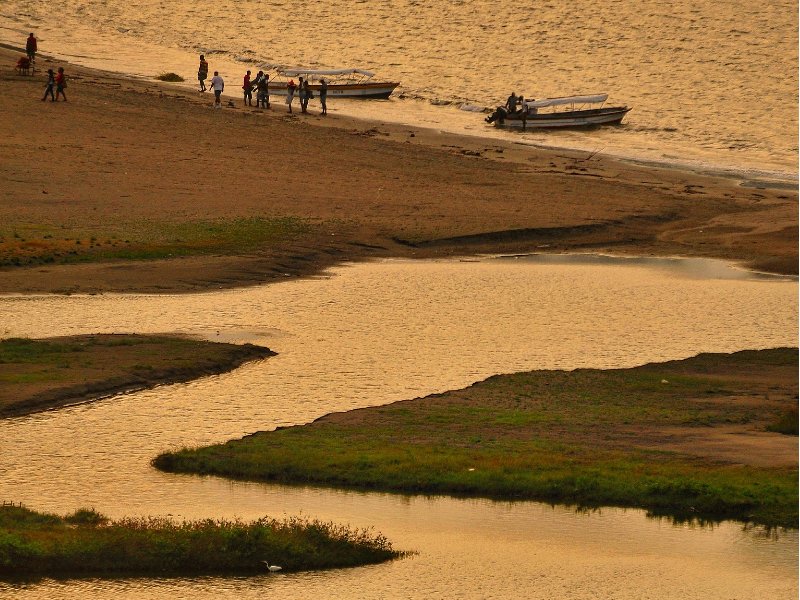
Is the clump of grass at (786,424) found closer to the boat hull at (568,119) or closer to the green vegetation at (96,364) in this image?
the green vegetation at (96,364)

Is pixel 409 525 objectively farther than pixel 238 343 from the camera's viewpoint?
No

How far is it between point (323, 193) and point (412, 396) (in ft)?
69.6

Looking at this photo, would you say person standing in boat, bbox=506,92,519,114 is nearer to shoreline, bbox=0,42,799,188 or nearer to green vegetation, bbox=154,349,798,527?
shoreline, bbox=0,42,799,188

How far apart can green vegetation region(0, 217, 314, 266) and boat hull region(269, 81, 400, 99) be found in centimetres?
2711

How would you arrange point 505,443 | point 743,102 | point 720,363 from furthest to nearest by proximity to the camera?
point 743,102 → point 720,363 → point 505,443

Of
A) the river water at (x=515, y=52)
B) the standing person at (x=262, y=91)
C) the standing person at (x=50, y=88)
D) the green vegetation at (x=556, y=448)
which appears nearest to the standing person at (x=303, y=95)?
the standing person at (x=262, y=91)

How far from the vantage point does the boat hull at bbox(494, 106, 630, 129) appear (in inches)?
2557

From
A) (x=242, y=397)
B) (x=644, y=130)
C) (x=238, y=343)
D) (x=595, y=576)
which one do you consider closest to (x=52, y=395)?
(x=242, y=397)

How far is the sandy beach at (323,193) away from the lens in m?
39.0

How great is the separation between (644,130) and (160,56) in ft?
89.4

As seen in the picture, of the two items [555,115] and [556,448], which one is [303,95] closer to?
[555,115]

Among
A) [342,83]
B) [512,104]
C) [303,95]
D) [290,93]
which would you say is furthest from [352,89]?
[512,104]

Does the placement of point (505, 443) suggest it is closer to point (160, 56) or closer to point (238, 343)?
point (238, 343)

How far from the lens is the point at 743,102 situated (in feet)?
252
